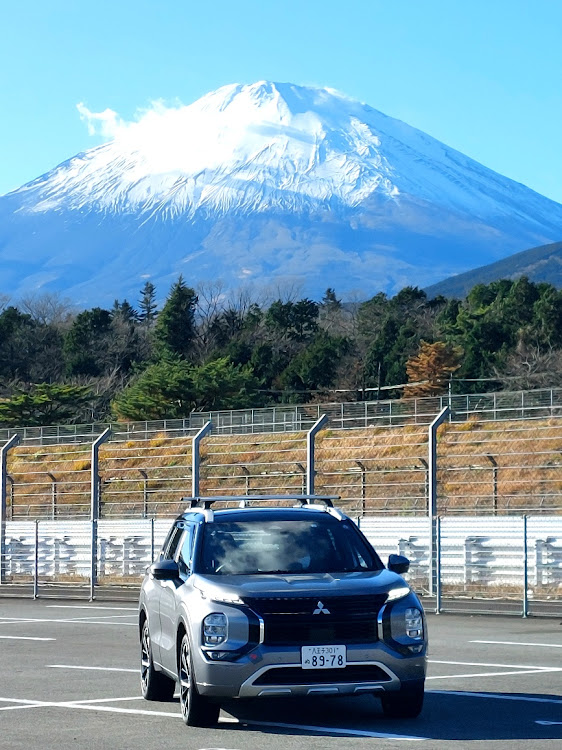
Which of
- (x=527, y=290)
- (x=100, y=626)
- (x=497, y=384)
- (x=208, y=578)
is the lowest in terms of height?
(x=100, y=626)

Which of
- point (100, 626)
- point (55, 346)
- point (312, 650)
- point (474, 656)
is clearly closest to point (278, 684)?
point (312, 650)

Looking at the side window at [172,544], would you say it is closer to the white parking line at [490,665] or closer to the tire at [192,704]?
the tire at [192,704]

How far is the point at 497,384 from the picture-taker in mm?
79500

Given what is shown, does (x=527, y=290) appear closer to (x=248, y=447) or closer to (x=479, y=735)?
(x=248, y=447)

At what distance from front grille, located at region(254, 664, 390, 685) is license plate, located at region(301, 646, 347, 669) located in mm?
33

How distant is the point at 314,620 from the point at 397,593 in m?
0.69

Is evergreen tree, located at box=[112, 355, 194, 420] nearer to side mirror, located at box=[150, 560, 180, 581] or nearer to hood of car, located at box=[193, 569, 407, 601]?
side mirror, located at box=[150, 560, 180, 581]

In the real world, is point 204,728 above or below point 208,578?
below

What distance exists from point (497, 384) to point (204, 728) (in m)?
71.4

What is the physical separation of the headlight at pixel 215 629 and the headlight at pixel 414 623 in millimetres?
1266

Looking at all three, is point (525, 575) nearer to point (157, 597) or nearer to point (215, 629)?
point (157, 597)

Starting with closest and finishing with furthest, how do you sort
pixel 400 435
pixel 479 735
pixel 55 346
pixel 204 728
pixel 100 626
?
1. pixel 479 735
2. pixel 204 728
3. pixel 100 626
4. pixel 400 435
5. pixel 55 346

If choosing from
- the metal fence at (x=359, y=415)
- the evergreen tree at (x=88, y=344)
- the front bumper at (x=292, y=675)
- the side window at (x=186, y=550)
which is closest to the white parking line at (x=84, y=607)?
the side window at (x=186, y=550)

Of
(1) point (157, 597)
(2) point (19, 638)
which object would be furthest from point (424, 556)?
(1) point (157, 597)
